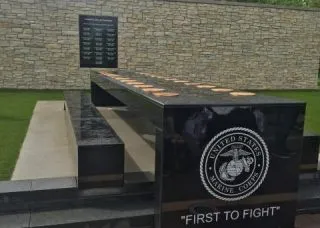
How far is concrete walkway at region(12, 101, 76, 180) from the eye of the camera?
316 centimetres

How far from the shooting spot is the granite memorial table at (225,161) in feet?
7.60

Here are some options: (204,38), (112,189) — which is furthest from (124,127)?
(204,38)

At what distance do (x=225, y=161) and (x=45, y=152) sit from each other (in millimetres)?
2204

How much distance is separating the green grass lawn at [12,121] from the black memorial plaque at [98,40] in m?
1.63

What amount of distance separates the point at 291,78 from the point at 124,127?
9289 millimetres

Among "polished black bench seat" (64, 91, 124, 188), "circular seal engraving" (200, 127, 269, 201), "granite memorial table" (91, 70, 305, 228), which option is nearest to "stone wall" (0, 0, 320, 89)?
"polished black bench seat" (64, 91, 124, 188)

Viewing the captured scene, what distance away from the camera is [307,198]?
290 centimetres

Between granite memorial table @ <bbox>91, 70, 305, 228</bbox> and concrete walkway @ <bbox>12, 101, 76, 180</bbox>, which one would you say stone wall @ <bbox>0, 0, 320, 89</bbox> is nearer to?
concrete walkway @ <bbox>12, 101, 76, 180</bbox>

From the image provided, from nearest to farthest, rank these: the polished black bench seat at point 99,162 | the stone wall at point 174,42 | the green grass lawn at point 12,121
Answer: the polished black bench seat at point 99,162, the green grass lawn at point 12,121, the stone wall at point 174,42

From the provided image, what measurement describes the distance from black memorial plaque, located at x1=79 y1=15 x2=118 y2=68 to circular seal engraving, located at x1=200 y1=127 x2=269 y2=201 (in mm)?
8955

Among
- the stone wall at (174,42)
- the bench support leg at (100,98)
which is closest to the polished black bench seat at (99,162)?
the bench support leg at (100,98)

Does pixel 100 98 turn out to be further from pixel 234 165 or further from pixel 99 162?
pixel 234 165

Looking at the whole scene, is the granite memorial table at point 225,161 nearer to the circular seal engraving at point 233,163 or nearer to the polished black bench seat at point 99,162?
the circular seal engraving at point 233,163

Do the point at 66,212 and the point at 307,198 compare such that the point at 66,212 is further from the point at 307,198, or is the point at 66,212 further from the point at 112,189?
the point at 307,198
